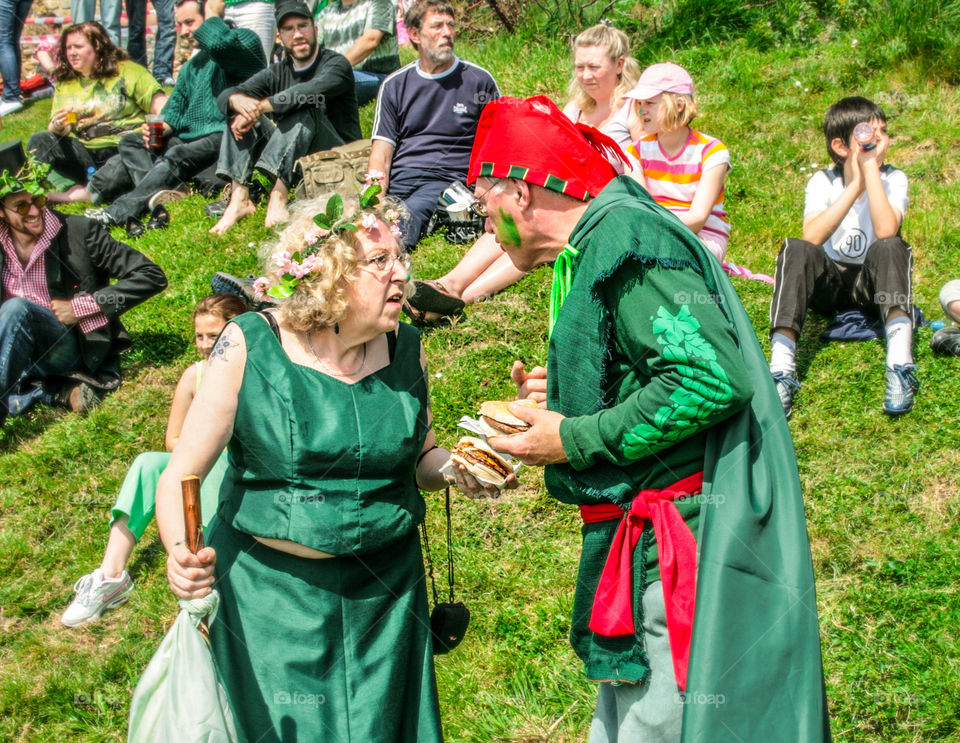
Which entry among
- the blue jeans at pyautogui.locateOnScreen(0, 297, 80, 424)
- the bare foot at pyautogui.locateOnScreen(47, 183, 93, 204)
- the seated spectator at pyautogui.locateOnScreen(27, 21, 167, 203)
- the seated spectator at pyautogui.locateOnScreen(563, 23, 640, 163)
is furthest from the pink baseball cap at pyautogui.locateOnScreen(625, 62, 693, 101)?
the bare foot at pyautogui.locateOnScreen(47, 183, 93, 204)

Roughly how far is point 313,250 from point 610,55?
4595mm

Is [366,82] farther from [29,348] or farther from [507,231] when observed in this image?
[507,231]

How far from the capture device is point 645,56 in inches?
363

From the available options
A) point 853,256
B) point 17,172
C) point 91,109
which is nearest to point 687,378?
point 853,256

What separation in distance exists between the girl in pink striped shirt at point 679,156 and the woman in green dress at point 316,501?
333 centimetres

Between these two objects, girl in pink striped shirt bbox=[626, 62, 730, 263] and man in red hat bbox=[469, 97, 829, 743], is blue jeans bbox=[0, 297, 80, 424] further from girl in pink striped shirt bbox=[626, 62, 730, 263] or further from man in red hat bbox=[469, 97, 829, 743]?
man in red hat bbox=[469, 97, 829, 743]

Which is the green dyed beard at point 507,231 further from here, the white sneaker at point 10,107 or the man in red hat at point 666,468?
the white sneaker at point 10,107

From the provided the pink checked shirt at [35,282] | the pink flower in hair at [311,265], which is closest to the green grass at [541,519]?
the pink checked shirt at [35,282]

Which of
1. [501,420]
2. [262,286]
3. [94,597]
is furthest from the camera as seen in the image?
[94,597]

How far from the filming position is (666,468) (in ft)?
7.80

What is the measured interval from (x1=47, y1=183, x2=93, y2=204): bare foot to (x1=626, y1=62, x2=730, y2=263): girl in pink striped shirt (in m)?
5.94

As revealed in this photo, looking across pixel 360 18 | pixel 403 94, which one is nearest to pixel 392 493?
pixel 403 94

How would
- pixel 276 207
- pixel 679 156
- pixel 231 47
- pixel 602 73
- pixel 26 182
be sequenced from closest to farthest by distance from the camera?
pixel 679 156 < pixel 26 182 < pixel 602 73 < pixel 276 207 < pixel 231 47

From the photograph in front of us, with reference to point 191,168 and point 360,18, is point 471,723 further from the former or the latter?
point 360,18
